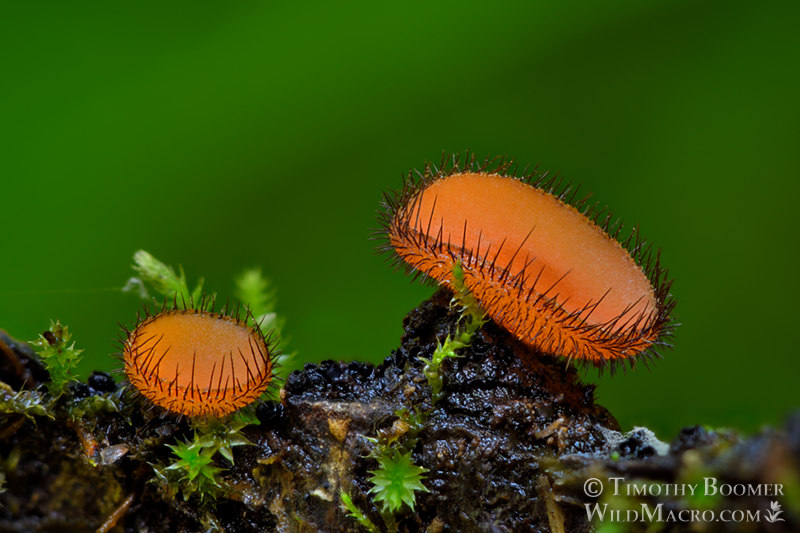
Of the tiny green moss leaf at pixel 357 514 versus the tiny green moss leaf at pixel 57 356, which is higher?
the tiny green moss leaf at pixel 57 356

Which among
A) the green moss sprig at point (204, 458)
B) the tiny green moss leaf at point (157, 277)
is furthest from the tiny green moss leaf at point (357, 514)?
the tiny green moss leaf at point (157, 277)

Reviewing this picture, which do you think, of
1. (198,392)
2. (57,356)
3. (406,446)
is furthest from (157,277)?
(406,446)

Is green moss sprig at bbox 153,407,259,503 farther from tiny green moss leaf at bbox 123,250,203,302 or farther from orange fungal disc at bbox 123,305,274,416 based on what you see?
tiny green moss leaf at bbox 123,250,203,302

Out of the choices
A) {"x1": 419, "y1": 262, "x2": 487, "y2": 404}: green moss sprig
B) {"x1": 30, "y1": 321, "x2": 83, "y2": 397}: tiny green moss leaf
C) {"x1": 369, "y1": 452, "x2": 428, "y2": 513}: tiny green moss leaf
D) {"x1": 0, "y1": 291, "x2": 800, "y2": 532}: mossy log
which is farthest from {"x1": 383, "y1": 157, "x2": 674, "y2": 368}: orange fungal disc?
{"x1": 30, "y1": 321, "x2": 83, "y2": 397}: tiny green moss leaf

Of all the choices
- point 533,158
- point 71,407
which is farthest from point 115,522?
point 533,158

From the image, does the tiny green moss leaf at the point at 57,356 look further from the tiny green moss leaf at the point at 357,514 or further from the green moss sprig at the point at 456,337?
the green moss sprig at the point at 456,337

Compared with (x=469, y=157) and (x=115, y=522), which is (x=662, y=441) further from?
(x=115, y=522)

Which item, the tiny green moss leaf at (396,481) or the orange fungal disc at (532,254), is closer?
the tiny green moss leaf at (396,481)
